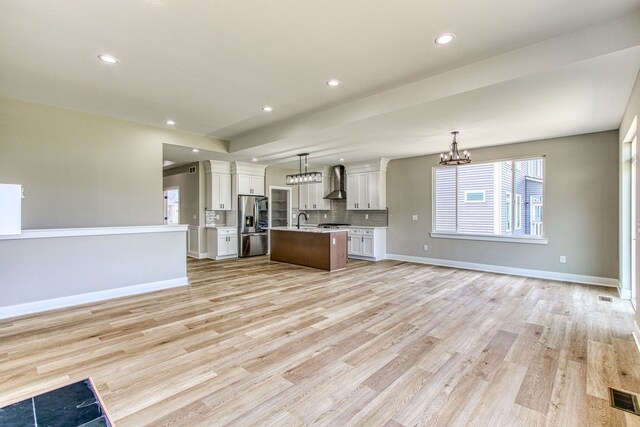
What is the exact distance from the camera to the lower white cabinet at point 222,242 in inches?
309

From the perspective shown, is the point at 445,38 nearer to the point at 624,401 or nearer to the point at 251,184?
the point at 624,401

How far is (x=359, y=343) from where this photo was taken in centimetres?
294

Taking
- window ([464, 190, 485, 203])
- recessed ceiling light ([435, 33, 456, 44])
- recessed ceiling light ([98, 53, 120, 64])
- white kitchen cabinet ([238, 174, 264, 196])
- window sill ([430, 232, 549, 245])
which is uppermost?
recessed ceiling light ([98, 53, 120, 64])

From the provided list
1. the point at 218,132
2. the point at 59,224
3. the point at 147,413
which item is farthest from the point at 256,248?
the point at 147,413

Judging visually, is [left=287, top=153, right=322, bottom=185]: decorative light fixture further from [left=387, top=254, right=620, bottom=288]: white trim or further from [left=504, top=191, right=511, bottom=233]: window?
[left=504, top=191, right=511, bottom=233]: window

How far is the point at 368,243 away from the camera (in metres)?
7.77

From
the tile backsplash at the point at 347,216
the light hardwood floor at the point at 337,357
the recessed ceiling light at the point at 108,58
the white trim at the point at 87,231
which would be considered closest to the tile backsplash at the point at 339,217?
the tile backsplash at the point at 347,216

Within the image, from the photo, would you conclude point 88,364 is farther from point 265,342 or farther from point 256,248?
point 256,248

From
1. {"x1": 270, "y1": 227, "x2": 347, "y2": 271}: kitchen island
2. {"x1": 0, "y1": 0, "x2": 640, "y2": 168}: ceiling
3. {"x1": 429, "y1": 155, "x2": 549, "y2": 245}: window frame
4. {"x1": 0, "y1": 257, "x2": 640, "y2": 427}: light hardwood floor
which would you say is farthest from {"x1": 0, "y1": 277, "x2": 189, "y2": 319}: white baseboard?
{"x1": 429, "y1": 155, "x2": 549, "y2": 245}: window frame

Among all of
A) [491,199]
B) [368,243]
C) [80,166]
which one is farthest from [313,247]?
[80,166]

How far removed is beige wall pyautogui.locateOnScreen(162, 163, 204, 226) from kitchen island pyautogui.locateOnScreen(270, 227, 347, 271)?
2.35 meters

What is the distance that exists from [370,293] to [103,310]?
361 centimetres

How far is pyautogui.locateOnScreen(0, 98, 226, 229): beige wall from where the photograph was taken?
438cm

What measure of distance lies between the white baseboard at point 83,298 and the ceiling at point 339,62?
8.97 ft
